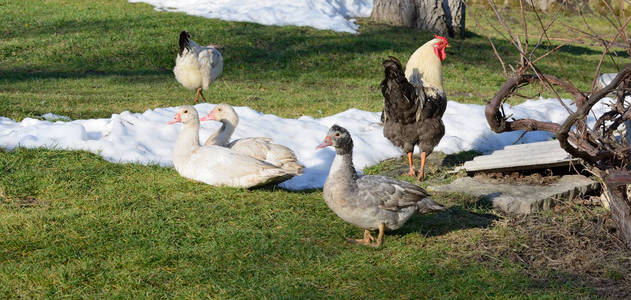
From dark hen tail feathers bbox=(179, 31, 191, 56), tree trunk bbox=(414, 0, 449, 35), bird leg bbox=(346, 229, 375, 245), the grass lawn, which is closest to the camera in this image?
the grass lawn

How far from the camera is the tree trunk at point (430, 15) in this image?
20109 millimetres

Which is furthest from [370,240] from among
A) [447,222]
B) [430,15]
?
[430,15]

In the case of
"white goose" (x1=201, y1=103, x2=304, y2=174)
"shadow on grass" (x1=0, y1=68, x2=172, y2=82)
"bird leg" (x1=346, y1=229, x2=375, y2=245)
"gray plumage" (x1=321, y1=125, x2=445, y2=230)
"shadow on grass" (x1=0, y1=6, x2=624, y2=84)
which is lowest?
"shadow on grass" (x1=0, y1=68, x2=172, y2=82)

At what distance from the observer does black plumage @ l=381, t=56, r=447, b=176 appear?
7.54 m

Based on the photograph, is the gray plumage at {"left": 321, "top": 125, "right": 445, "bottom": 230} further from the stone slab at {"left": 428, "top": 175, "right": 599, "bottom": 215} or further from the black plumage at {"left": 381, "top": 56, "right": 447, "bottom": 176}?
the black plumage at {"left": 381, "top": 56, "right": 447, "bottom": 176}

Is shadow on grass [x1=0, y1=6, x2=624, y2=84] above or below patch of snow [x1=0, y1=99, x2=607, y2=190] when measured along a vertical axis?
below

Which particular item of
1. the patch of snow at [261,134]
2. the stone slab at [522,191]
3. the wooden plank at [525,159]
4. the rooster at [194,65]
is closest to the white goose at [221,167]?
the patch of snow at [261,134]


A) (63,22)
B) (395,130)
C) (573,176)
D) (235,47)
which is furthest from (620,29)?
(63,22)

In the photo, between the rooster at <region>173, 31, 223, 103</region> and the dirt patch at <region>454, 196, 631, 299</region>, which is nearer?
the dirt patch at <region>454, 196, 631, 299</region>

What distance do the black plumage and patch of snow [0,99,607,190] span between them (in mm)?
872

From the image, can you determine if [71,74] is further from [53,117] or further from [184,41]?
[53,117]

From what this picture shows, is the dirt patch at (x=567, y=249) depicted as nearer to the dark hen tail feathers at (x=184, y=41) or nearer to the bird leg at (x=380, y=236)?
the bird leg at (x=380, y=236)

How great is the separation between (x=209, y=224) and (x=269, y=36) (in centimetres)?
1339

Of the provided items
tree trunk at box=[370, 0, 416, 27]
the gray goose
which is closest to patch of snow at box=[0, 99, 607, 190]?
the gray goose
